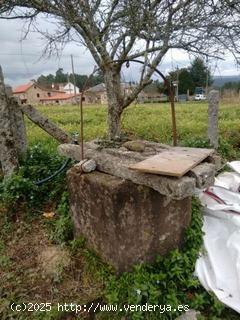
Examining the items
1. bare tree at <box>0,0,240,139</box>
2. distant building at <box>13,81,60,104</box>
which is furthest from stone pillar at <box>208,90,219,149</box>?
distant building at <box>13,81,60,104</box>

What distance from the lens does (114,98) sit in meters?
4.84

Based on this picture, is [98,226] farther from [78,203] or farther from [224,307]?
→ [224,307]

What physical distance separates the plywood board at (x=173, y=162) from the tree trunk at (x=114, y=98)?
81.5 inches

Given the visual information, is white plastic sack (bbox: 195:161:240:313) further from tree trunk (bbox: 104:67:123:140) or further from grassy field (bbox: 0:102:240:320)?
tree trunk (bbox: 104:67:123:140)

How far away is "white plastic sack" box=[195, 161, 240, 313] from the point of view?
2469mm

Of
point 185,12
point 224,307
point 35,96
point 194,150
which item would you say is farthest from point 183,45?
point 35,96

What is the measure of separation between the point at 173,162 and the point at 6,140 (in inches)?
88.7

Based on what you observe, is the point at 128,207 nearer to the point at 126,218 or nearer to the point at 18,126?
the point at 126,218

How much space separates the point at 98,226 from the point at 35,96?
62.6 metres

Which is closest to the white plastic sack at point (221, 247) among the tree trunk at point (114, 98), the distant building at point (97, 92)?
the distant building at point (97, 92)

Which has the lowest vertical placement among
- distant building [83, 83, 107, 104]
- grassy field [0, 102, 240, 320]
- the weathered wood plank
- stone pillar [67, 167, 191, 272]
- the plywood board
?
grassy field [0, 102, 240, 320]

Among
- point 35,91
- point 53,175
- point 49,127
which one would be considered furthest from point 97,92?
point 35,91

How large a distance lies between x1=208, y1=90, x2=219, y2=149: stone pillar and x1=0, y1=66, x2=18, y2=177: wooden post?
10.7 feet

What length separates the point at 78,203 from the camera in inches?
114
